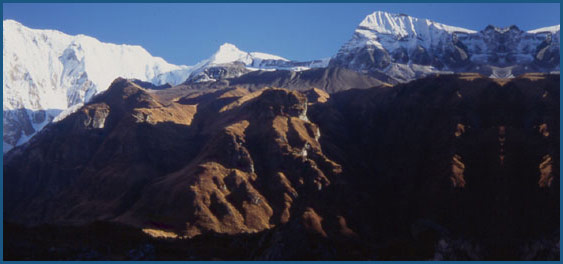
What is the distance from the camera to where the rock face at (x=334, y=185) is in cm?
6650

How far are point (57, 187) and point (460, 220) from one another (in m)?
135

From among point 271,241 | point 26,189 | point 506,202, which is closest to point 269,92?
point 26,189

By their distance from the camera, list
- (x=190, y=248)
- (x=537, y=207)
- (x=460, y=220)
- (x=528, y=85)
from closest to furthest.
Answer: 1. (x=190, y=248)
2. (x=537, y=207)
3. (x=460, y=220)
4. (x=528, y=85)

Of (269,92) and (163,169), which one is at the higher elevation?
(269,92)

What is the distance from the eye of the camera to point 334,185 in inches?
6073

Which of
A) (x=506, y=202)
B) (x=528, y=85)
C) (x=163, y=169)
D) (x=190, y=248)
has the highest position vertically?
(x=528, y=85)

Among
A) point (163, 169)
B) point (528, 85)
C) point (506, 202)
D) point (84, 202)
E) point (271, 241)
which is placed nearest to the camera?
point (506, 202)

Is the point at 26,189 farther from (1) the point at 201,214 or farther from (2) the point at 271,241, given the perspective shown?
(2) the point at 271,241

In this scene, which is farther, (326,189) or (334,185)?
(334,185)

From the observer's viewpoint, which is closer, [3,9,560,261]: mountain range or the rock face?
[3,9,560,261]: mountain range

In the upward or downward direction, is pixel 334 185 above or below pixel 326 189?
above

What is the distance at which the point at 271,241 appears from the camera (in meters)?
69.6

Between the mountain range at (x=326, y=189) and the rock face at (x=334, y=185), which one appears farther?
the rock face at (x=334, y=185)

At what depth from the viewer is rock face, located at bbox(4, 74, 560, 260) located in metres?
→ 66.5
